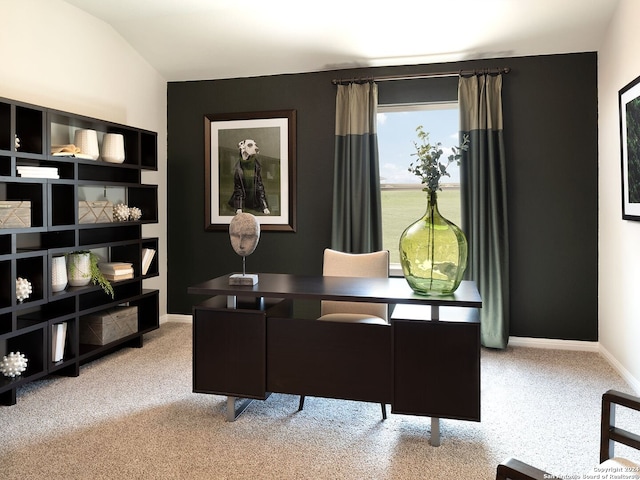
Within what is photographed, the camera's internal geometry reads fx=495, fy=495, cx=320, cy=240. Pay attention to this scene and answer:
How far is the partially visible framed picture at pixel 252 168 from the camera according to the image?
4875 millimetres

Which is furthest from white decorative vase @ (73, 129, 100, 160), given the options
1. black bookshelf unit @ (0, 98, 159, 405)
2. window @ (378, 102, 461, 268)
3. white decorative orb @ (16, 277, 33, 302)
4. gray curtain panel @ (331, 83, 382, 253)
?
window @ (378, 102, 461, 268)

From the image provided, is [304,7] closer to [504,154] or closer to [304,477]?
[504,154]

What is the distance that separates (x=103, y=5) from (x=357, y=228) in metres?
2.81

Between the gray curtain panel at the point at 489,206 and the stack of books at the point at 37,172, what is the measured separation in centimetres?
324

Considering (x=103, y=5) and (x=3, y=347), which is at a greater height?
(x=103, y=5)

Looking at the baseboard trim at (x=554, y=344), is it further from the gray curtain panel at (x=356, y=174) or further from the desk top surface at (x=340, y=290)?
the desk top surface at (x=340, y=290)

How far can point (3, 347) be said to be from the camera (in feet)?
11.3

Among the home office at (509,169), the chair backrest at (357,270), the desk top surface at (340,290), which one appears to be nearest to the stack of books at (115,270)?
the home office at (509,169)

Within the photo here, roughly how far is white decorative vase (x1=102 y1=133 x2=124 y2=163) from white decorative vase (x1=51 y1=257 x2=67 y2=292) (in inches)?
36.0

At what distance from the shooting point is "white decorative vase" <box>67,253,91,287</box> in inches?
143

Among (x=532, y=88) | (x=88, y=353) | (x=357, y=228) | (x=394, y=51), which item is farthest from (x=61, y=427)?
(x=532, y=88)

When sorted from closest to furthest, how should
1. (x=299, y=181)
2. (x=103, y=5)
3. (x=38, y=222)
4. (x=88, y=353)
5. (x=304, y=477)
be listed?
(x=304, y=477) → (x=38, y=222) → (x=88, y=353) → (x=103, y=5) → (x=299, y=181)

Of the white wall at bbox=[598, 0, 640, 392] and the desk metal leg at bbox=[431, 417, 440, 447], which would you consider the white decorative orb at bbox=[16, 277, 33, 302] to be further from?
the white wall at bbox=[598, 0, 640, 392]

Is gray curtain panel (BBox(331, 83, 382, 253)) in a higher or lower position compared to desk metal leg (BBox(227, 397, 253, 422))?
higher
